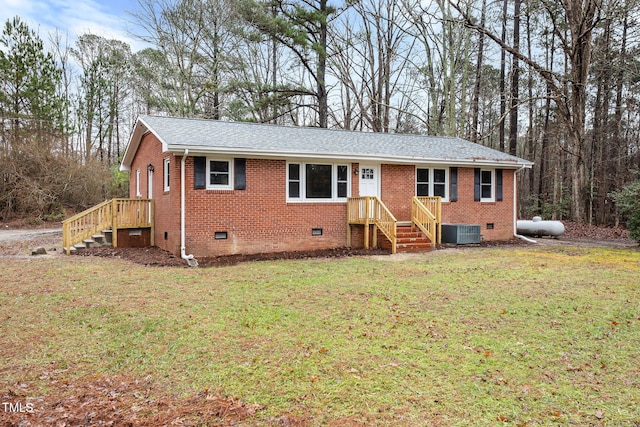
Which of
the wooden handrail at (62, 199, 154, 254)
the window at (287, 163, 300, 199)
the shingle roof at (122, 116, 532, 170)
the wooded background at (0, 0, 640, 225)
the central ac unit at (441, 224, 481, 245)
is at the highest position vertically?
the wooded background at (0, 0, 640, 225)

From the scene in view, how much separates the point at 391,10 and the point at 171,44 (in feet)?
43.8

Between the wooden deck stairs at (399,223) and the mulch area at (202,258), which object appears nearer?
the mulch area at (202,258)

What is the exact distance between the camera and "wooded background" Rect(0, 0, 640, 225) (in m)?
21.5

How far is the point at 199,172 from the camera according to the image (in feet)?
35.8

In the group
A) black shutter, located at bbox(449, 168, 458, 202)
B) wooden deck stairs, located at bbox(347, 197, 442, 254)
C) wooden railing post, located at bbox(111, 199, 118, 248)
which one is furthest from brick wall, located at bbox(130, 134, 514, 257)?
black shutter, located at bbox(449, 168, 458, 202)

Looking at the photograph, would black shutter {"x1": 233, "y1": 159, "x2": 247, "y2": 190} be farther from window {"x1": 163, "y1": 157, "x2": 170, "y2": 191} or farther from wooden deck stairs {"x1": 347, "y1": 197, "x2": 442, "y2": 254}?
wooden deck stairs {"x1": 347, "y1": 197, "x2": 442, "y2": 254}

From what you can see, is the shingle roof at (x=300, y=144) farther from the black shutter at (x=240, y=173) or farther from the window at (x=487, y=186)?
the window at (x=487, y=186)

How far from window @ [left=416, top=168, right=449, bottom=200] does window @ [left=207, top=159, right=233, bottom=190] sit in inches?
264

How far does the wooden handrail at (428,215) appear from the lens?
12.9 meters

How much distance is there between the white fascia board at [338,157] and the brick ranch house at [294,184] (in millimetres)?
34

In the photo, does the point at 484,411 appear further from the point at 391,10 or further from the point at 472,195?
the point at 391,10

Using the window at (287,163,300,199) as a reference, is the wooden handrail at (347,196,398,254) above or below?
below

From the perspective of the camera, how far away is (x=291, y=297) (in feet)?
21.9

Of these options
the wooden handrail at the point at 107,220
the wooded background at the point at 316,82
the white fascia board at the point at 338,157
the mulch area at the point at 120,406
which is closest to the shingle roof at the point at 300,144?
the white fascia board at the point at 338,157
